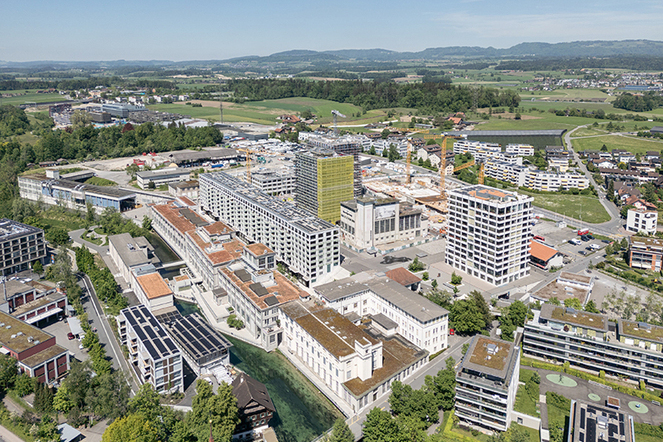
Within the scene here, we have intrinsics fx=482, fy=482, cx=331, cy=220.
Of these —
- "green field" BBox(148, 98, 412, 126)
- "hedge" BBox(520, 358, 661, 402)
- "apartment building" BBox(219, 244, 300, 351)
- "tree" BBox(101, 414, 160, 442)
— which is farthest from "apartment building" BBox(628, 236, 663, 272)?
"green field" BBox(148, 98, 412, 126)

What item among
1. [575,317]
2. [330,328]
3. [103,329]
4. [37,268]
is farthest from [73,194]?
[575,317]

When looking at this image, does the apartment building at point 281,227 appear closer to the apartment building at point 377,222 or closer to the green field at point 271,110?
the apartment building at point 377,222

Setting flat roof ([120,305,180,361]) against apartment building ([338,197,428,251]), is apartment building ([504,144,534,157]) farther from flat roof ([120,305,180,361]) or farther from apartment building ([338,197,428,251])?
flat roof ([120,305,180,361])

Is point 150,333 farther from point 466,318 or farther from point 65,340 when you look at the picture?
point 466,318

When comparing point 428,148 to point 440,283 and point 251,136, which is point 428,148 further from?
point 440,283


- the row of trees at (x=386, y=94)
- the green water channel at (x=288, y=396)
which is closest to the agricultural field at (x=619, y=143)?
the row of trees at (x=386, y=94)

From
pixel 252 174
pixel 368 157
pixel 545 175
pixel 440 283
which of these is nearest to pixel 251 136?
pixel 368 157
